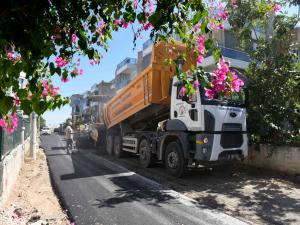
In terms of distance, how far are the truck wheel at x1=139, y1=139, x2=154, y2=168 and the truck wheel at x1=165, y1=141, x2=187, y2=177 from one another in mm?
1344

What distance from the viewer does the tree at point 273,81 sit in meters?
11.2

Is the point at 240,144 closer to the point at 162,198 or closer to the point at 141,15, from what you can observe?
the point at 162,198

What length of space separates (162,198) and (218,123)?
9.49 feet

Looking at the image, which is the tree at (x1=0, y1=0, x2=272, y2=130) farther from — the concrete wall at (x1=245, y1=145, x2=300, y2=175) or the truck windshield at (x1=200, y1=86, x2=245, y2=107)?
the concrete wall at (x1=245, y1=145, x2=300, y2=175)

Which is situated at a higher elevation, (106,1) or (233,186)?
(106,1)

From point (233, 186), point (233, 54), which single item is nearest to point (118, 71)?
point (233, 54)

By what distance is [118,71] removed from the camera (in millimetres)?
48719

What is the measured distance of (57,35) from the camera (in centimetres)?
290

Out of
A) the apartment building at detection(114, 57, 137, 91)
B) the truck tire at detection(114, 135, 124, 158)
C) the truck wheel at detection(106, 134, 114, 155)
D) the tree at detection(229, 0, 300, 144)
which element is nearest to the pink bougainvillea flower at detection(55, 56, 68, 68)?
the tree at detection(229, 0, 300, 144)

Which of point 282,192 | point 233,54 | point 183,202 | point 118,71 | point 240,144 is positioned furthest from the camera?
point 118,71

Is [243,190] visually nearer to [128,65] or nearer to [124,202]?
[124,202]

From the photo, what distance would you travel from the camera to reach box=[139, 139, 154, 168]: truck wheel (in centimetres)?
1170

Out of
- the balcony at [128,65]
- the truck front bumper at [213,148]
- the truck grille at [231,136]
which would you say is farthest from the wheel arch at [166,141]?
the balcony at [128,65]

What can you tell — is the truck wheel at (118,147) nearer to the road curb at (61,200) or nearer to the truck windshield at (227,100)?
the road curb at (61,200)
